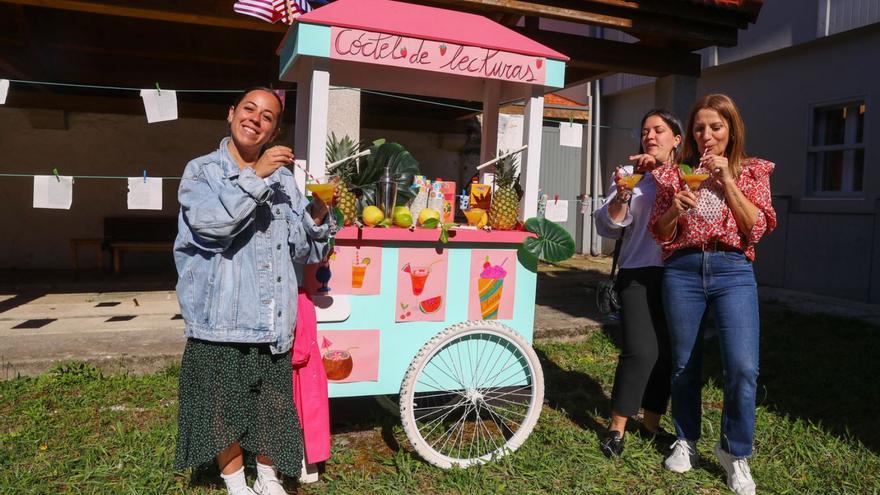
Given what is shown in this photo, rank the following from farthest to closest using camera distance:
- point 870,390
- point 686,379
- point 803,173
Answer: point 803,173 → point 870,390 → point 686,379

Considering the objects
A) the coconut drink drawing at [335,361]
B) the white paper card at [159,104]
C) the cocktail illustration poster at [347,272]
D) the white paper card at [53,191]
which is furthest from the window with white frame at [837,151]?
the white paper card at [53,191]

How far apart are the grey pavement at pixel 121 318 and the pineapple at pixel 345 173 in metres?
2.20

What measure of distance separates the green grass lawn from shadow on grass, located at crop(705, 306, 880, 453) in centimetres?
2

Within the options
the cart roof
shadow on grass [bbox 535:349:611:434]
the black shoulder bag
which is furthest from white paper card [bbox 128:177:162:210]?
the black shoulder bag

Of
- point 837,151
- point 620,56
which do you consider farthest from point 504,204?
point 837,151

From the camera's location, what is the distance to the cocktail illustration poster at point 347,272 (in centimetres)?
273

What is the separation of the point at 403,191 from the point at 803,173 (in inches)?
326

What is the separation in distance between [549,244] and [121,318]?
438 centimetres

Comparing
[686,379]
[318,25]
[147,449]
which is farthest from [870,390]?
[147,449]

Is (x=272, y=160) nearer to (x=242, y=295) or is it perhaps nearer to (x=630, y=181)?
(x=242, y=295)

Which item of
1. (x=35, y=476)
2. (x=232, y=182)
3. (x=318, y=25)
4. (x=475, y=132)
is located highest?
(x=475, y=132)

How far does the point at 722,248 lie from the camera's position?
8.72 feet

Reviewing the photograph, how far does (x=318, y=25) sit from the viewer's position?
8.75 ft

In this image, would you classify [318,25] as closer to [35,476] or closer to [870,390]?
[35,476]
